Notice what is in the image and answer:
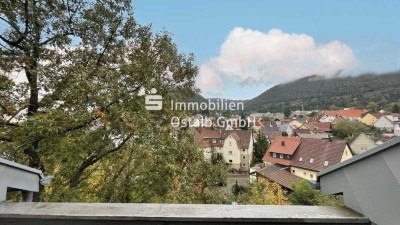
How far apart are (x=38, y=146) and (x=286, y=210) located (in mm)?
3840

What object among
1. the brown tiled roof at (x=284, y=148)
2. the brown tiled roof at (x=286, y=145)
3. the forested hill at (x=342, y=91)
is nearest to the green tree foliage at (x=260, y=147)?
the brown tiled roof at (x=284, y=148)

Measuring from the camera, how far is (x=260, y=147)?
2175 cm

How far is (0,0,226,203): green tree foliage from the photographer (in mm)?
3543

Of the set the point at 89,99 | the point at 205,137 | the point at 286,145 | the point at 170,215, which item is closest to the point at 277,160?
the point at 286,145

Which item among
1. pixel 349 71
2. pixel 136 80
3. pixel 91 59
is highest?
pixel 91 59

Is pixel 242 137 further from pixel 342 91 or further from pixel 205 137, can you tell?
pixel 342 91

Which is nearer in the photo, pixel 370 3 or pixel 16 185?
pixel 16 185

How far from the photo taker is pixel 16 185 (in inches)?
38.0

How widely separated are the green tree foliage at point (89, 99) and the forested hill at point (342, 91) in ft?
8.41

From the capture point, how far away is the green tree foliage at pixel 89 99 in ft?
11.6

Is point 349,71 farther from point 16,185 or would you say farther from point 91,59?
point 91,59

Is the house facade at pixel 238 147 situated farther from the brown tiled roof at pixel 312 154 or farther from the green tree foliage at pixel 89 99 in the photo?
the green tree foliage at pixel 89 99

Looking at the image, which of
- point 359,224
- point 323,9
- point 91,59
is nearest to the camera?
point 359,224

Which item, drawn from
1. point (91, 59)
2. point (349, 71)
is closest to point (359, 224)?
point (349, 71)
